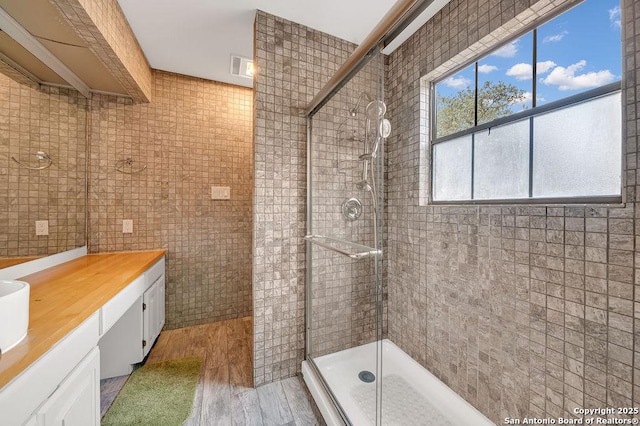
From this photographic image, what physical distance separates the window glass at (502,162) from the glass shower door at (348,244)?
2.01ft

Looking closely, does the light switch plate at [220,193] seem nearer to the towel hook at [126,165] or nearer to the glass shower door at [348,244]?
the towel hook at [126,165]

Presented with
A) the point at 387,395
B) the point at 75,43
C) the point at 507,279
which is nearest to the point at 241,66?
the point at 75,43

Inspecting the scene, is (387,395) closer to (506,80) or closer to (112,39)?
(506,80)

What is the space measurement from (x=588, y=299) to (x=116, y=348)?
105 inches

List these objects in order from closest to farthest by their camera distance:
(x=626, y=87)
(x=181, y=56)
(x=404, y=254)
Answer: (x=626, y=87)
(x=404, y=254)
(x=181, y=56)

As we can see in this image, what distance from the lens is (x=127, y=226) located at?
7.20 feet

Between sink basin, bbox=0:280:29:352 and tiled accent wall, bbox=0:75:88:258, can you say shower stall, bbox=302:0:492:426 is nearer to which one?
sink basin, bbox=0:280:29:352

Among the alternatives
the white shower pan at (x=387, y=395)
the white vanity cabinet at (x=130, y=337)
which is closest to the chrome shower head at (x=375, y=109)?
the white shower pan at (x=387, y=395)

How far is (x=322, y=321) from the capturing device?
A: 164cm

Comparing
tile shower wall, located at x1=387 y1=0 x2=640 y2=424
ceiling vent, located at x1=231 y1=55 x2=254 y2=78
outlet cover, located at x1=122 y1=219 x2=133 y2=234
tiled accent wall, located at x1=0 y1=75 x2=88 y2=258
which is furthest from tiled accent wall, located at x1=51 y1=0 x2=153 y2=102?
tile shower wall, located at x1=387 y1=0 x2=640 y2=424

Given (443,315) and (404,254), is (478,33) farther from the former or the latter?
(443,315)

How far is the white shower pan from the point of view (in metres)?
1.33

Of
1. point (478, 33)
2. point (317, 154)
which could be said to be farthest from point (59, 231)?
point (478, 33)

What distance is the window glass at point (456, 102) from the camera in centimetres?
157
